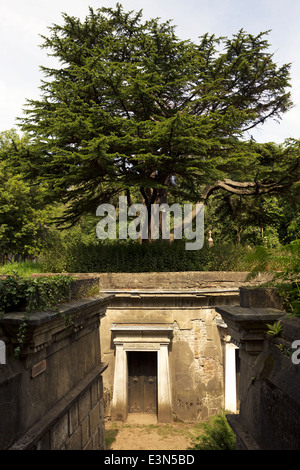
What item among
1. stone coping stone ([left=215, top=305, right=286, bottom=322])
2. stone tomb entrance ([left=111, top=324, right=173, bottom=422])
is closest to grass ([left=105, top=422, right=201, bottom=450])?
stone tomb entrance ([left=111, top=324, right=173, bottom=422])

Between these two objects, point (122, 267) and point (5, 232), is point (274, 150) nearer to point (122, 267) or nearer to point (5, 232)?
point (122, 267)

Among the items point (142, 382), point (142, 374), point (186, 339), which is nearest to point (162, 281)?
point (186, 339)

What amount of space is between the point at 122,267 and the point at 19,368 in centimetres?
749

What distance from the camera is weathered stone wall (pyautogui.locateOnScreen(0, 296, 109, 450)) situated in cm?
298

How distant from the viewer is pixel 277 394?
10.4ft

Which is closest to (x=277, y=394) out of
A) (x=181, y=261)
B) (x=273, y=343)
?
(x=273, y=343)

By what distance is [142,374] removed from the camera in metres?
9.52

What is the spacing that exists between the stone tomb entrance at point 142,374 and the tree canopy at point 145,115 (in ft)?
15.6

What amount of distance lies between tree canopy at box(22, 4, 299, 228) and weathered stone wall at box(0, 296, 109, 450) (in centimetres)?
628

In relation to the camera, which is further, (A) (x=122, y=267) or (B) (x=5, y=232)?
(B) (x=5, y=232)

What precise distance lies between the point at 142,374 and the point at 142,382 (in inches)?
9.8

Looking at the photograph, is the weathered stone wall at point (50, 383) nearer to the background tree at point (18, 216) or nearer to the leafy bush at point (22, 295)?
the leafy bush at point (22, 295)

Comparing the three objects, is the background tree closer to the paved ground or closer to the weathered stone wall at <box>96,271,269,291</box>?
the weathered stone wall at <box>96,271,269,291</box>

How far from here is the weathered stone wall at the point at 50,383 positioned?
2.98m
